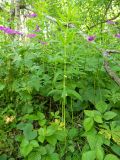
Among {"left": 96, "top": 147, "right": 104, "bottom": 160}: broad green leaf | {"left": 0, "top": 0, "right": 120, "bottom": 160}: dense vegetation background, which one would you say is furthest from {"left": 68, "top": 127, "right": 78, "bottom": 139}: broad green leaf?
{"left": 96, "top": 147, "right": 104, "bottom": 160}: broad green leaf

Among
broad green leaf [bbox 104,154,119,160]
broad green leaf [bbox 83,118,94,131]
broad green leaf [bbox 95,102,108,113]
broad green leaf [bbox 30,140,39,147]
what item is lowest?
broad green leaf [bbox 104,154,119,160]

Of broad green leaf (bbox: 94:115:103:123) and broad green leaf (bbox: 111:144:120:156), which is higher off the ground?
broad green leaf (bbox: 94:115:103:123)

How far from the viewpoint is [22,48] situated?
1.88 metres

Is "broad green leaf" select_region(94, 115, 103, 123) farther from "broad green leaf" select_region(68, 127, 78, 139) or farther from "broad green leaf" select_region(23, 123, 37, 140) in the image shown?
"broad green leaf" select_region(23, 123, 37, 140)

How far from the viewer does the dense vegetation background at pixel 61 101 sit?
150cm

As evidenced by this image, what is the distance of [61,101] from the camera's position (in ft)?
5.69

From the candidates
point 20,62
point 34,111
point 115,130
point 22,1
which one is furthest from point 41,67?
point 22,1

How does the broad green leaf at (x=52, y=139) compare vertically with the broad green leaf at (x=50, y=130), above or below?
below

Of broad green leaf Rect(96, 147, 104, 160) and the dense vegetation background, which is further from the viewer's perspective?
the dense vegetation background

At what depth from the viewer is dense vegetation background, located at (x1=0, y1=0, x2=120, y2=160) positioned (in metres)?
1.50

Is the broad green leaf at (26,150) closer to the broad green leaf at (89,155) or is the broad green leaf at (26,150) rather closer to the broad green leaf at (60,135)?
the broad green leaf at (60,135)

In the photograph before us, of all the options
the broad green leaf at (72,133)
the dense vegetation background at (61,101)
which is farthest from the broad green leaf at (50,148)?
the broad green leaf at (72,133)

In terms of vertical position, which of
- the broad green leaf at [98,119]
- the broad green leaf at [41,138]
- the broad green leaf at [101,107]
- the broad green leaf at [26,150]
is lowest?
the broad green leaf at [26,150]

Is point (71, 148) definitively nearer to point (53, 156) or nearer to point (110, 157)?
point (53, 156)
